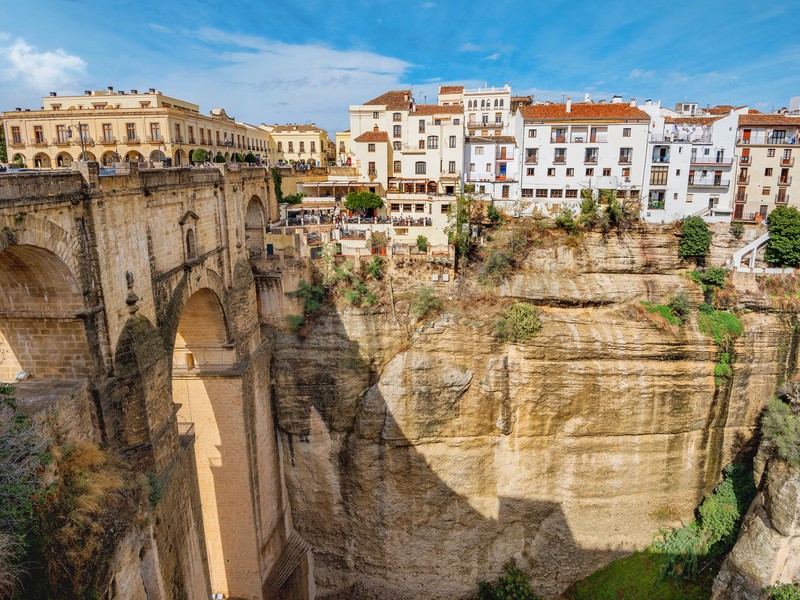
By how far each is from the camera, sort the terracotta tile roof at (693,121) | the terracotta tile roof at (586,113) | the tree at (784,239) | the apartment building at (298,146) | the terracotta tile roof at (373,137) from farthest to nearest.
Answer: the apartment building at (298,146), the terracotta tile roof at (373,137), the terracotta tile roof at (693,121), the terracotta tile roof at (586,113), the tree at (784,239)

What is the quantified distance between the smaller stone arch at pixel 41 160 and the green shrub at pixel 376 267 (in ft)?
54.1

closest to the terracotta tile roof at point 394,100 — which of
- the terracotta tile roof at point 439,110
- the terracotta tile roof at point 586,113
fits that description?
the terracotta tile roof at point 439,110

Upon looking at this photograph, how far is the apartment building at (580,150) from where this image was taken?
26466 mm

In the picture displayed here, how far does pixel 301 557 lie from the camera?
19359 millimetres

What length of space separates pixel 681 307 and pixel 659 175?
372 inches

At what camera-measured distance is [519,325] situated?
62.0 ft

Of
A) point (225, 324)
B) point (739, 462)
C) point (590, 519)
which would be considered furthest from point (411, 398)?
point (739, 462)

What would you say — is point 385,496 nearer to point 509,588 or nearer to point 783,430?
point 509,588

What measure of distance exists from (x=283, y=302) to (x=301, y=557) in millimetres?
9081

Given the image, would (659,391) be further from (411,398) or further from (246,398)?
(246,398)

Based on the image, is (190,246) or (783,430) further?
(783,430)

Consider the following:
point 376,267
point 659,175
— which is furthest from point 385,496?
point 659,175

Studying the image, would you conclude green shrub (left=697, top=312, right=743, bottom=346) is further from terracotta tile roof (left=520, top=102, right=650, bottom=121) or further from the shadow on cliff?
terracotta tile roof (left=520, top=102, right=650, bottom=121)

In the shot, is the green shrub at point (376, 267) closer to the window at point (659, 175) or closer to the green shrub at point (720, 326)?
the green shrub at point (720, 326)
